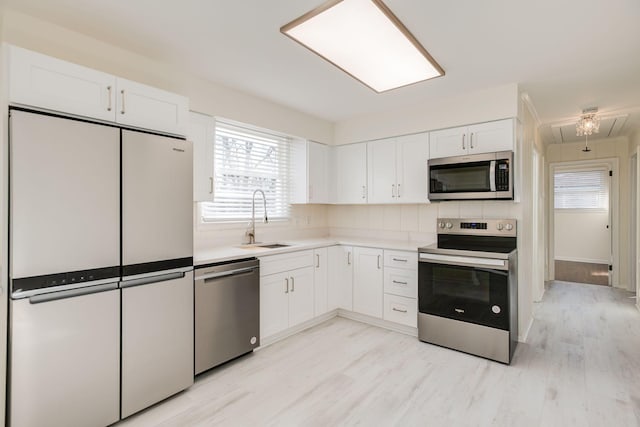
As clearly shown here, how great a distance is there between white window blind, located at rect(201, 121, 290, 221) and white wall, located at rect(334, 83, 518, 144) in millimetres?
921

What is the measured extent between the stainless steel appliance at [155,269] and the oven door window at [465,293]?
82.6 inches

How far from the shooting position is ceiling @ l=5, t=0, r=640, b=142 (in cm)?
179

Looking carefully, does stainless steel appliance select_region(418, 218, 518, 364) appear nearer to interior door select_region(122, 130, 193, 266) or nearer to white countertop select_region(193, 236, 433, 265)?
white countertop select_region(193, 236, 433, 265)

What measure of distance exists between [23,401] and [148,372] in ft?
1.90

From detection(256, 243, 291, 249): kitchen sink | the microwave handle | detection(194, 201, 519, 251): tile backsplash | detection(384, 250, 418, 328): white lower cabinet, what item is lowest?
detection(384, 250, 418, 328): white lower cabinet

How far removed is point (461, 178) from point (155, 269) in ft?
8.99

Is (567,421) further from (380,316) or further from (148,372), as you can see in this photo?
(148,372)

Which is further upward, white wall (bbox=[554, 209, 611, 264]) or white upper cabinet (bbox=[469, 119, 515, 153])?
white upper cabinet (bbox=[469, 119, 515, 153])

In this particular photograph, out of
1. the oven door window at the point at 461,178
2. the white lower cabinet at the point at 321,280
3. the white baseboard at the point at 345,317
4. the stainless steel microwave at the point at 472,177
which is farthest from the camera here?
the white lower cabinet at the point at 321,280

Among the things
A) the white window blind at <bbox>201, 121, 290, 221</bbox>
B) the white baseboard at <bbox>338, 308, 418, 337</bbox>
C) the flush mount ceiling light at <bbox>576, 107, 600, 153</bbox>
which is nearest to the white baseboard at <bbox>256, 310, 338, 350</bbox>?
the white baseboard at <bbox>338, 308, 418, 337</bbox>

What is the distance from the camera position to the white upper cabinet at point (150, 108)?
1.92 metres

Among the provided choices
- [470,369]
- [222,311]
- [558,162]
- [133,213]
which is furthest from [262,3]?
[558,162]

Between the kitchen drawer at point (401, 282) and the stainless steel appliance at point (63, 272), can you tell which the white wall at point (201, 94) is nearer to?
the stainless steel appliance at point (63, 272)

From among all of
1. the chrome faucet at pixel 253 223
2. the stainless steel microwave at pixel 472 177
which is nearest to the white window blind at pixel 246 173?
the chrome faucet at pixel 253 223
